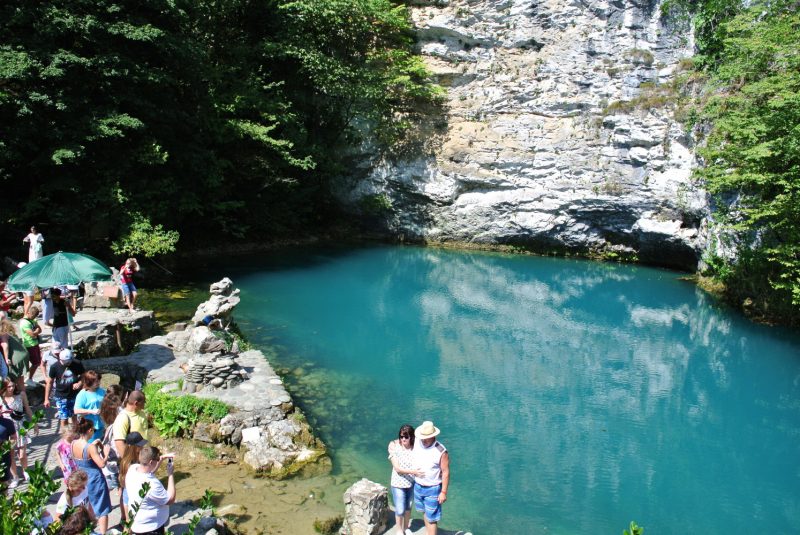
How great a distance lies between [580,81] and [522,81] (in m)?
2.78

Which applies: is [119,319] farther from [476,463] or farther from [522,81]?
[522,81]

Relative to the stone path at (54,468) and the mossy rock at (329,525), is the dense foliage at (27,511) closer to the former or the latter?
the stone path at (54,468)

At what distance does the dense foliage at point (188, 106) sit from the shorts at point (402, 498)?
13.1m

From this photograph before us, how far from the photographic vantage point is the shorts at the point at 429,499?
5355 millimetres

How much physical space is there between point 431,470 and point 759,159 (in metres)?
15.2

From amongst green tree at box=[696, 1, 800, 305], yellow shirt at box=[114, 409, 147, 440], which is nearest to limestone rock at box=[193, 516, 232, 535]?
yellow shirt at box=[114, 409, 147, 440]

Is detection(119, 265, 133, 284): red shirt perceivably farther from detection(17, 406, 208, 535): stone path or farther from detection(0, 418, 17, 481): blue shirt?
detection(0, 418, 17, 481): blue shirt

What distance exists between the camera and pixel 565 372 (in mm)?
12328

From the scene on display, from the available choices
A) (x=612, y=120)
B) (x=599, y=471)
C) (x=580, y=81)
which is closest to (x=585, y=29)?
(x=580, y=81)

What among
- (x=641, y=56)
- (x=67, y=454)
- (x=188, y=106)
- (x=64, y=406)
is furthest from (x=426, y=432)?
(x=641, y=56)

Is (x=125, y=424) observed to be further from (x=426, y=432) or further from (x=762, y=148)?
(x=762, y=148)

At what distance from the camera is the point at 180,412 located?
7973 millimetres

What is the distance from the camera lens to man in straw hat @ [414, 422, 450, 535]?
5324 mm

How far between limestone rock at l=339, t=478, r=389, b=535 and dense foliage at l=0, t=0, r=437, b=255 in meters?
12.8
